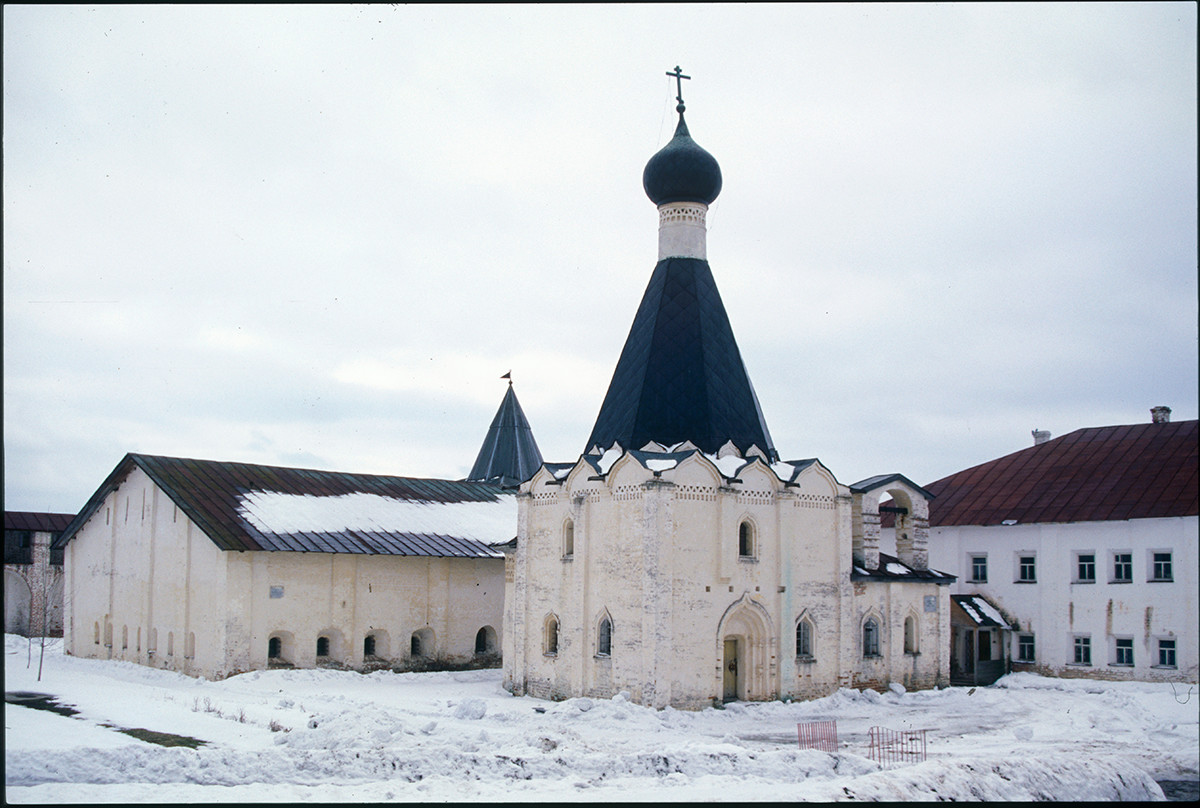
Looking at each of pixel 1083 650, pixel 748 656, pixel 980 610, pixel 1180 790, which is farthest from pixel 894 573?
pixel 1180 790

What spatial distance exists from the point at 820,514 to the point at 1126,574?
865 centimetres

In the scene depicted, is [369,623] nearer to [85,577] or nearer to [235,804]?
[85,577]

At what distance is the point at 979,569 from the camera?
27.5m

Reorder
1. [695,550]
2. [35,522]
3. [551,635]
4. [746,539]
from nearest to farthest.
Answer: [695,550] < [746,539] < [551,635] < [35,522]

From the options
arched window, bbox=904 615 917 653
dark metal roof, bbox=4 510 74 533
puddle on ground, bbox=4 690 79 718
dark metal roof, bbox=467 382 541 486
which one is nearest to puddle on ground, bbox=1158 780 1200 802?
arched window, bbox=904 615 917 653

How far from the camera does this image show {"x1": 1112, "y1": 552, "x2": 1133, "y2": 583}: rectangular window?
24.1 m

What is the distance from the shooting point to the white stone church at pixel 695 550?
19.0m

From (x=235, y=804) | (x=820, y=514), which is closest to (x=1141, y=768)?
(x=820, y=514)

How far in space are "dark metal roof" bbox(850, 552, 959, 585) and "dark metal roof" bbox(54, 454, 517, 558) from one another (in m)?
10.2

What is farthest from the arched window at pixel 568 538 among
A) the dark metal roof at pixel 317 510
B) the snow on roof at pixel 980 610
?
the snow on roof at pixel 980 610

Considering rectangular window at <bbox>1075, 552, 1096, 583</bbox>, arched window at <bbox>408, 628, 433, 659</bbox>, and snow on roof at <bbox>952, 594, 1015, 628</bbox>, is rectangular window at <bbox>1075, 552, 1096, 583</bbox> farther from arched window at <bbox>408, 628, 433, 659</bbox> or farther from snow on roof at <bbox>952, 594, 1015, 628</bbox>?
arched window at <bbox>408, 628, 433, 659</bbox>

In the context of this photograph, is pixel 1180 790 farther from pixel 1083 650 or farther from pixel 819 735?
pixel 1083 650

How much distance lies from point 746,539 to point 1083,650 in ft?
34.4

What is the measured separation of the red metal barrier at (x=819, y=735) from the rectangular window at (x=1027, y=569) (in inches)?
429
